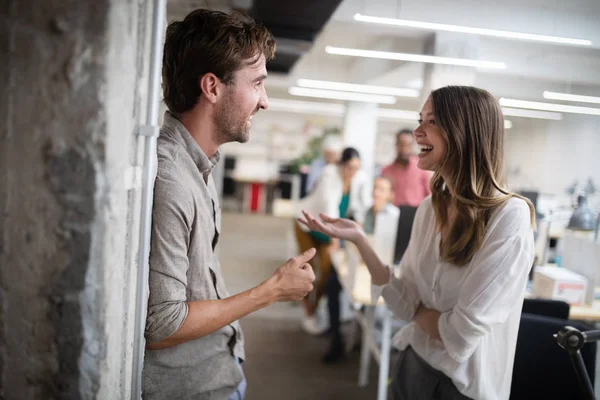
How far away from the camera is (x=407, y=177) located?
4.79 m

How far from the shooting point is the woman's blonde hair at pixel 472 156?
1.36 meters

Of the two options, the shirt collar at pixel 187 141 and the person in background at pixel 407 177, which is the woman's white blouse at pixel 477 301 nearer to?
the shirt collar at pixel 187 141

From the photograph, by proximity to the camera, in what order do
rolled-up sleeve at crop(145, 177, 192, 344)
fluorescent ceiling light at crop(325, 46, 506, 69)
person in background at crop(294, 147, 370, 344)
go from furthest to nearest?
person in background at crop(294, 147, 370, 344)
fluorescent ceiling light at crop(325, 46, 506, 69)
rolled-up sleeve at crop(145, 177, 192, 344)

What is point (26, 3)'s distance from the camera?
2.28 feet

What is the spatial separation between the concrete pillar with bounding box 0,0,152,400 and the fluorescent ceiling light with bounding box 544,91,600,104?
2.76m

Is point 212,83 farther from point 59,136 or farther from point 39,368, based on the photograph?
point 39,368

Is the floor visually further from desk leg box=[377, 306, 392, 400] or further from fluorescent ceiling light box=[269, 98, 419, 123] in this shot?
fluorescent ceiling light box=[269, 98, 419, 123]

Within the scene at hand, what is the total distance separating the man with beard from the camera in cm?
107

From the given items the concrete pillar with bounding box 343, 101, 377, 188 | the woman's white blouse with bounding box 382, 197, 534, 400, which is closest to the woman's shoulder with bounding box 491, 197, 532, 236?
the woman's white blouse with bounding box 382, 197, 534, 400

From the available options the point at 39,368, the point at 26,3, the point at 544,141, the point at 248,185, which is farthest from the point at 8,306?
the point at 248,185

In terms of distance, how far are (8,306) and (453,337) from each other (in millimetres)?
1087

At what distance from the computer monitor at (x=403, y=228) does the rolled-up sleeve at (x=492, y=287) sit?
1981 mm

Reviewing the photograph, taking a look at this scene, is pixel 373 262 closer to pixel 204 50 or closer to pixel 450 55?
pixel 204 50

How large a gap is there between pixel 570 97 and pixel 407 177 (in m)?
1.70
